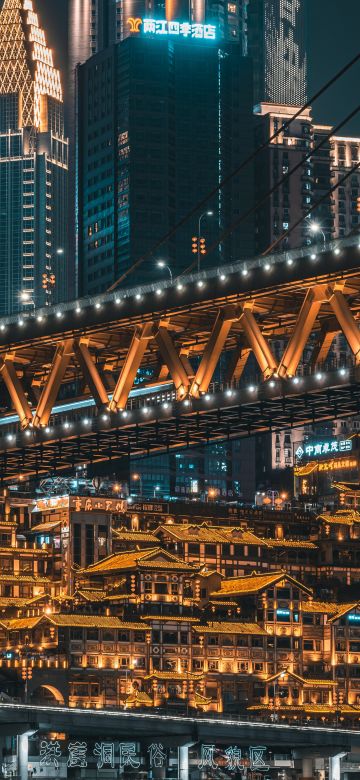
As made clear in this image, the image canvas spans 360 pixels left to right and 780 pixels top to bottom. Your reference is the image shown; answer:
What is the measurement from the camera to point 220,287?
8856 cm

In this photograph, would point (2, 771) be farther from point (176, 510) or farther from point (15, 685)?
Answer: point (176, 510)

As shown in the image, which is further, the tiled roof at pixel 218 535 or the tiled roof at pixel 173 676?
the tiled roof at pixel 218 535

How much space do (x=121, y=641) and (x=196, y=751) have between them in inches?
1247

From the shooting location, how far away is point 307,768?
134 m

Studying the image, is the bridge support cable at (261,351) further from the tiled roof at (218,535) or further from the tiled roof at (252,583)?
the tiled roof at (218,535)

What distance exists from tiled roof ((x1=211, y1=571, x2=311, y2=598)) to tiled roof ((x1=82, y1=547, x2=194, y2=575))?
143 inches

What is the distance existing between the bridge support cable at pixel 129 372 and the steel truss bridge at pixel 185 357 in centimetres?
8

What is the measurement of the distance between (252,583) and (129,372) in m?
91.2

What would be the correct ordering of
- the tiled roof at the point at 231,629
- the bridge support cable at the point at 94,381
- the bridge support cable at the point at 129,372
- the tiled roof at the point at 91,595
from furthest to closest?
the tiled roof at the point at 231,629
the tiled roof at the point at 91,595
the bridge support cable at the point at 94,381
the bridge support cable at the point at 129,372

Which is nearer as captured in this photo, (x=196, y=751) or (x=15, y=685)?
(x=196, y=751)

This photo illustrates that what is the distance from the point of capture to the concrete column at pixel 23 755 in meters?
120

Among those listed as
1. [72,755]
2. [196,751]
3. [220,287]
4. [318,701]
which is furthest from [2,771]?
[318,701]

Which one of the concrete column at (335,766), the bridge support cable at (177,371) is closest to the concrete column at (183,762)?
the concrete column at (335,766)

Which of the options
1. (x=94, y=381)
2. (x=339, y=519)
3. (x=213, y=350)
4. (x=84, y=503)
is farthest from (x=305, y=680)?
(x=213, y=350)
